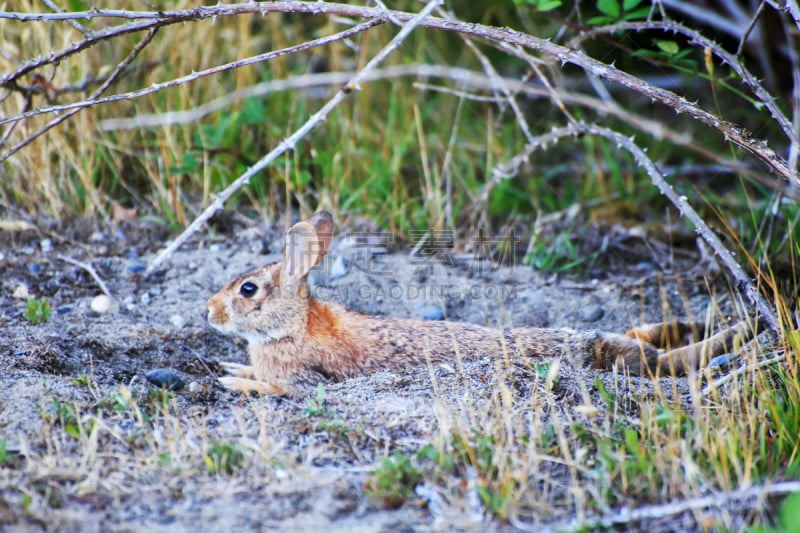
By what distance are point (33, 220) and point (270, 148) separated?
70.4 inches

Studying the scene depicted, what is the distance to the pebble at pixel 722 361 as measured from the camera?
4589 millimetres

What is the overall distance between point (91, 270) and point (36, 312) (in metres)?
0.62

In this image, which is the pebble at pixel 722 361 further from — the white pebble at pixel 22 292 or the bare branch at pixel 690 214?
the white pebble at pixel 22 292

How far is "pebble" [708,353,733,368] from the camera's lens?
4589mm

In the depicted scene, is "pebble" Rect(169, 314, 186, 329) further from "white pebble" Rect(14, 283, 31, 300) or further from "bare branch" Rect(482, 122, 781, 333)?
"bare branch" Rect(482, 122, 781, 333)

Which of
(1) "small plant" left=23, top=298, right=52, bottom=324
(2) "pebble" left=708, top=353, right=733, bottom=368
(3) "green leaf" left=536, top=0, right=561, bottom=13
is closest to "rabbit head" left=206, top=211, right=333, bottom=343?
(1) "small plant" left=23, top=298, right=52, bottom=324

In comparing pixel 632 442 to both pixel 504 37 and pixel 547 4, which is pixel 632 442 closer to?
pixel 504 37

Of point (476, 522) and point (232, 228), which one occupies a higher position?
point (232, 228)

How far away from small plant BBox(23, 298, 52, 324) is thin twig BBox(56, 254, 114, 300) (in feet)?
1.39

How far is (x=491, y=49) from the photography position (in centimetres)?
939

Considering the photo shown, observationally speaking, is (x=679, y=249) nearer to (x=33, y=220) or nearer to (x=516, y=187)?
(x=516, y=187)

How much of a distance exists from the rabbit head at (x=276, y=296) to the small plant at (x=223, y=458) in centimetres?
156

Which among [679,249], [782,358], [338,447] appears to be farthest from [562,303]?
[338,447]

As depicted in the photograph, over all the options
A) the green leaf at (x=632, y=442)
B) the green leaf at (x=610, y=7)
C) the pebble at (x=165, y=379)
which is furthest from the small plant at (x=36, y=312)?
the green leaf at (x=610, y=7)
